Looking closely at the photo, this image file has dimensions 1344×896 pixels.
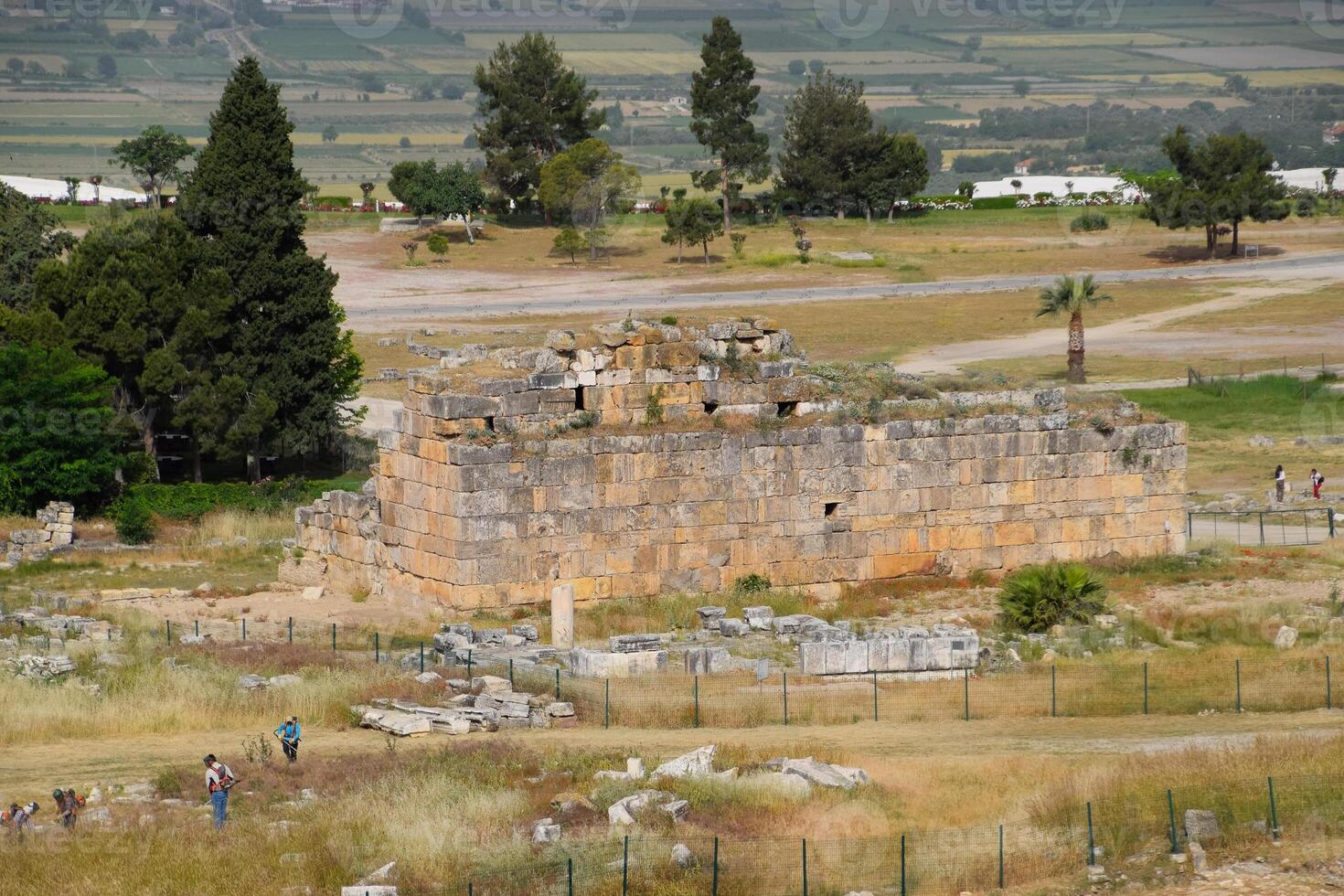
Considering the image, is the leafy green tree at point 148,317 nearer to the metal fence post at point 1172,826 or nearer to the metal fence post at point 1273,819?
the metal fence post at point 1172,826

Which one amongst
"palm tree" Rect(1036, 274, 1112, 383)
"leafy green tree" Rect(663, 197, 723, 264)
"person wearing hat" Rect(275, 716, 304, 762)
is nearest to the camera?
"person wearing hat" Rect(275, 716, 304, 762)

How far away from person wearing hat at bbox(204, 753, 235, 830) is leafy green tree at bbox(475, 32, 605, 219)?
275 feet

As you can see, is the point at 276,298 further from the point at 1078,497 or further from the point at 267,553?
the point at 1078,497

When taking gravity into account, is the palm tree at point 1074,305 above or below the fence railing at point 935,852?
above

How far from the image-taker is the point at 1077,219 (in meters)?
98.5

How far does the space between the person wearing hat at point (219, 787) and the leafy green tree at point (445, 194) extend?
2995 inches

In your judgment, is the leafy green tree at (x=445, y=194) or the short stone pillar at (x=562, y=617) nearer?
the short stone pillar at (x=562, y=617)

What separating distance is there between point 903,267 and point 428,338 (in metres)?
27.1

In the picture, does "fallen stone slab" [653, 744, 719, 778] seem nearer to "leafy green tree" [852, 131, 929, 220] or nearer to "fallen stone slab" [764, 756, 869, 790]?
"fallen stone slab" [764, 756, 869, 790]

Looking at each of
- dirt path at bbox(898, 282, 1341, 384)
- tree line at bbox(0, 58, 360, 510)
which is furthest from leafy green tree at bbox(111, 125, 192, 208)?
tree line at bbox(0, 58, 360, 510)

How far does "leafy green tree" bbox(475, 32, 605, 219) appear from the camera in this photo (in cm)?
10269

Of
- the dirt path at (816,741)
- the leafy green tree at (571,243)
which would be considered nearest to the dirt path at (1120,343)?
the leafy green tree at (571,243)

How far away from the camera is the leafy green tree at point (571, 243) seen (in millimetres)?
89500

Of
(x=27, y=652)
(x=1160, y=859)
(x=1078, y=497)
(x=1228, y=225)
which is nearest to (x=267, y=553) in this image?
(x=27, y=652)
